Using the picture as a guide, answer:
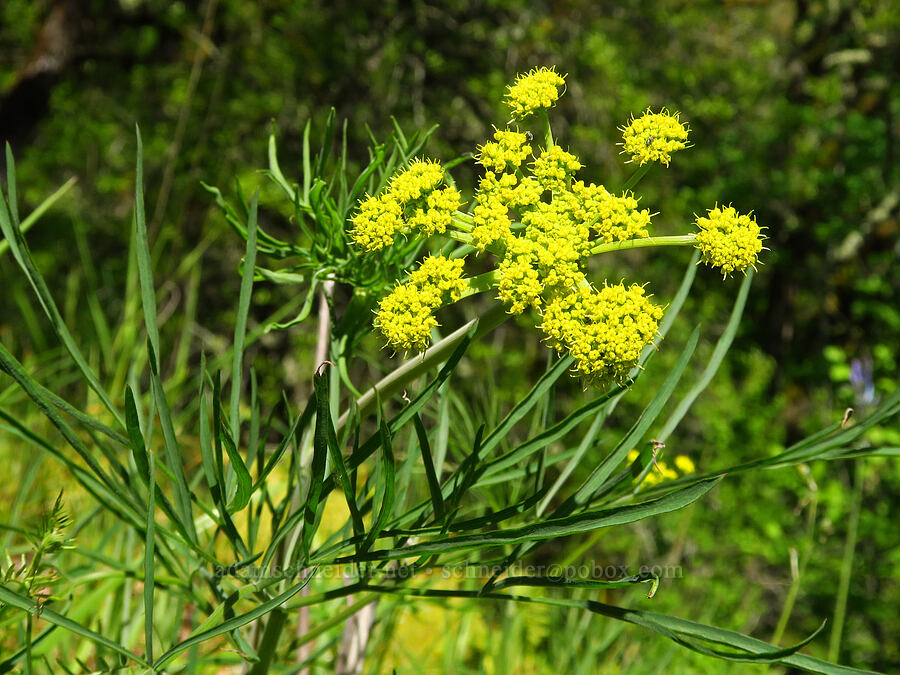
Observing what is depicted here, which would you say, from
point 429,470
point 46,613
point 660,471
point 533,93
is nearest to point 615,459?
point 660,471

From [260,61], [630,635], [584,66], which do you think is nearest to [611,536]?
A: [630,635]

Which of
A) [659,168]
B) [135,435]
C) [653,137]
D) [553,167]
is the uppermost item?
[659,168]

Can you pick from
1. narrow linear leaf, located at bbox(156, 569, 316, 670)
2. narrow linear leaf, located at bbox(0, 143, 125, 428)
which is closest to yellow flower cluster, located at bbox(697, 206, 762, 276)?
narrow linear leaf, located at bbox(156, 569, 316, 670)

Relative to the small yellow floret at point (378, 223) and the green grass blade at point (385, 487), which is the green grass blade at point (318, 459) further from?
the small yellow floret at point (378, 223)

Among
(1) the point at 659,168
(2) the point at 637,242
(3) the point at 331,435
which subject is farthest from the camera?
(1) the point at 659,168

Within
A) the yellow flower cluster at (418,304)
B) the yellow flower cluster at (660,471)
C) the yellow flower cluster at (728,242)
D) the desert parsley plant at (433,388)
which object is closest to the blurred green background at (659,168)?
the yellow flower cluster at (660,471)

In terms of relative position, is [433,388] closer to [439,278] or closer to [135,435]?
[439,278]

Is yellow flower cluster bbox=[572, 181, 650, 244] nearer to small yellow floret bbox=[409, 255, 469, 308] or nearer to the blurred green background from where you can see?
small yellow floret bbox=[409, 255, 469, 308]
